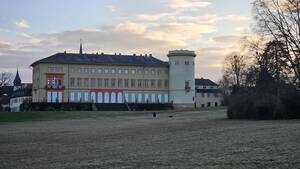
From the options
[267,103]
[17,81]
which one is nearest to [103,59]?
[17,81]

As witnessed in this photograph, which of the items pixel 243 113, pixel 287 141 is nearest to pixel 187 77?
pixel 243 113

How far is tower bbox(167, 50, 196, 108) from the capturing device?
111m

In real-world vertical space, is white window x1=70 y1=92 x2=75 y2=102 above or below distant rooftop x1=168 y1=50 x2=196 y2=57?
below

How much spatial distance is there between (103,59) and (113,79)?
194 inches

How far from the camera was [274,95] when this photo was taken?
40.7 metres

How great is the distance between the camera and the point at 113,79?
111 metres

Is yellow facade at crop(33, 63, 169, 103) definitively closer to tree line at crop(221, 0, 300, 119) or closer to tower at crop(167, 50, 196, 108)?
tower at crop(167, 50, 196, 108)

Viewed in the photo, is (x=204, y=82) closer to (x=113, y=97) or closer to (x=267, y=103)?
(x=113, y=97)

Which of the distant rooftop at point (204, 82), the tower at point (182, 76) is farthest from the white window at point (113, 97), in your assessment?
the distant rooftop at point (204, 82)

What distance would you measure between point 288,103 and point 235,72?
155 ft

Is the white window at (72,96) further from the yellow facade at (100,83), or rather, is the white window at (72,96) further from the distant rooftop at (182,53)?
the distant rooftop at (182,53)

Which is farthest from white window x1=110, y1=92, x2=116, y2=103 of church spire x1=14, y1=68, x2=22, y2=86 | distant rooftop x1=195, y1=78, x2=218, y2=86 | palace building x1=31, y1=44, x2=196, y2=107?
church spire x1=14, y1=68, x2=22, y2=86

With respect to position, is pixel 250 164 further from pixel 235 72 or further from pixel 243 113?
pixel 235 72

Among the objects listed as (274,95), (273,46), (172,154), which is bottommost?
(172,154)
